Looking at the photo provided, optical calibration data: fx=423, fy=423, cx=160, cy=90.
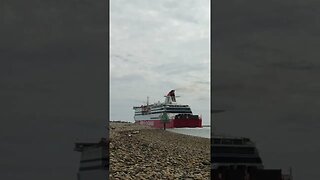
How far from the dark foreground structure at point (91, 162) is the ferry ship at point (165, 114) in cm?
946

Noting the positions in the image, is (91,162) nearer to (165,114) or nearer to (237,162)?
(237,162)

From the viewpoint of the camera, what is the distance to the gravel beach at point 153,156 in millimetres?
7926

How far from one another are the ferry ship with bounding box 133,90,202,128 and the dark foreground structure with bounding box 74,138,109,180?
9457mm

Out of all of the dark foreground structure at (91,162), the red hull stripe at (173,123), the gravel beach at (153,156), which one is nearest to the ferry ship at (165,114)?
the red hull stripe at (173,123)

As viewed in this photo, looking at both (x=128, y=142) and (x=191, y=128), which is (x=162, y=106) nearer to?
(x=191, y=128)

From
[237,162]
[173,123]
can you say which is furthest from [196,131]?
[237,162]

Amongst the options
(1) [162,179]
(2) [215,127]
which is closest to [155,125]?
(1) [162,179]

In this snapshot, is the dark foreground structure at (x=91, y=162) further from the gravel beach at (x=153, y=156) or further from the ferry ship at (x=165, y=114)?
the ferry ship at (x=165, y=114)

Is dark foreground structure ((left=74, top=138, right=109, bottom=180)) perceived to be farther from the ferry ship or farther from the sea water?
the ferry ship

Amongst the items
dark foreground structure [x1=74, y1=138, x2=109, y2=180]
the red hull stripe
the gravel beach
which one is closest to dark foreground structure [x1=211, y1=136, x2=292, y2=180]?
dark foreground structure [x1=74, y1=138, x2=109, y2=180]

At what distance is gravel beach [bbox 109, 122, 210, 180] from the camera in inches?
312

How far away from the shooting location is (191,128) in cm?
1350

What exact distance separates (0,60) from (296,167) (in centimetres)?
318

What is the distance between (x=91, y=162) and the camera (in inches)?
185
